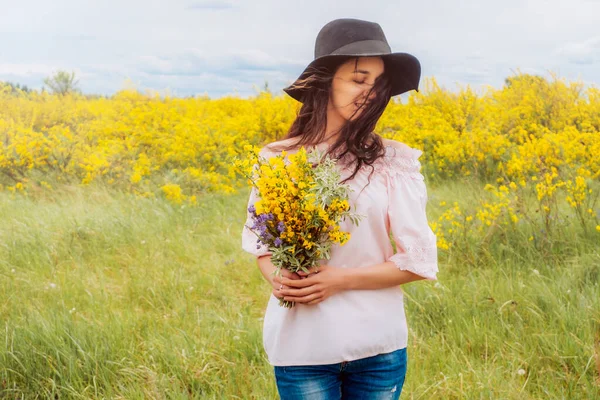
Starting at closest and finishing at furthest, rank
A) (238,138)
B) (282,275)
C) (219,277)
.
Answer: (282,275) < (219,277) < (238,138)

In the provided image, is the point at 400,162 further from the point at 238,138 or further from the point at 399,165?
the point at 238,138

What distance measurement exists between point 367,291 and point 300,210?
0.32m

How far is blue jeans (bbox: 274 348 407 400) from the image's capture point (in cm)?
161

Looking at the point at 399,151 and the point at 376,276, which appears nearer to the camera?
the point at 376,276

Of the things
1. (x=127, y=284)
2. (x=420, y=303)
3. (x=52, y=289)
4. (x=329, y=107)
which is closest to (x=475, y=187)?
(x=420, y=303)

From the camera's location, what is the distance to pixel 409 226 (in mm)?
1619

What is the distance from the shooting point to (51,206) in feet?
21.1

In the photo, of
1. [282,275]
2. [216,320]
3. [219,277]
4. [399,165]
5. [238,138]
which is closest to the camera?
[282,275]

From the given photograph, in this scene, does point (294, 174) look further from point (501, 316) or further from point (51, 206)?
point (51, 206)

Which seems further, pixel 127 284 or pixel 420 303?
pixel 127 284

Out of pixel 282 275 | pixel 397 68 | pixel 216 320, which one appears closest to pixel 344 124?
pixel 397 68

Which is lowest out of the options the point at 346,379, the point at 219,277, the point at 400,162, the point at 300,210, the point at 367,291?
the point at 219,277

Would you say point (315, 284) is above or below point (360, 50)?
below

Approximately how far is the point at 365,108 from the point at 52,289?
293 cm
